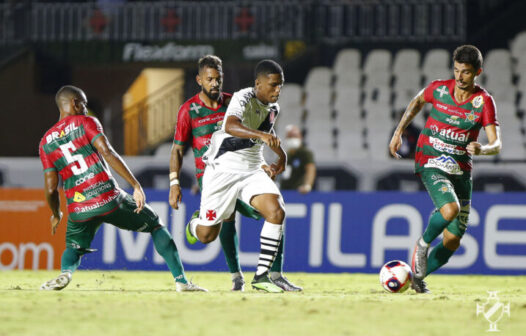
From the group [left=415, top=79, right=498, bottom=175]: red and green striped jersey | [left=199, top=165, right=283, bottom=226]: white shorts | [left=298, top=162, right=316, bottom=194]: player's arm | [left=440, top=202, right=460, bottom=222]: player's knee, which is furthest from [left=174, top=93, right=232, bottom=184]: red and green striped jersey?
[left=298, top=162, right=316, bottom=194]: player's arm

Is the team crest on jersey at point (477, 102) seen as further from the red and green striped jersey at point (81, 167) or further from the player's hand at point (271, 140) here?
the red and green striped jersey at point (81, 167)

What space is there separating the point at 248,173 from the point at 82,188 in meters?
1.45

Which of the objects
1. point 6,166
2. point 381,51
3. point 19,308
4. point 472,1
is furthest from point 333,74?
point 19,308

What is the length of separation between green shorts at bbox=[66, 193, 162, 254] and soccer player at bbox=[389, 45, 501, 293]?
7.39ft

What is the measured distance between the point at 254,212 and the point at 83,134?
65.2 inches

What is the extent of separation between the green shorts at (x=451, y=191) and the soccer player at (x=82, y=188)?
7.53 ft

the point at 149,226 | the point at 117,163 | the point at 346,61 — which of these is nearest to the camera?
the point at 117,163

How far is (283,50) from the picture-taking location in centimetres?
1805

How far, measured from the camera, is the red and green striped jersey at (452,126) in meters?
7.50

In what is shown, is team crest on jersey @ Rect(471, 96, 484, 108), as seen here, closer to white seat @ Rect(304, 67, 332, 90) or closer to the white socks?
the white socks

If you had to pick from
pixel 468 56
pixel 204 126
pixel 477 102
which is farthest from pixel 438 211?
pixel 204 126

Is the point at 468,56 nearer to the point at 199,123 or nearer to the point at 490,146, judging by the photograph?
the point at 490,146

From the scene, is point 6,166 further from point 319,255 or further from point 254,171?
point 254,171

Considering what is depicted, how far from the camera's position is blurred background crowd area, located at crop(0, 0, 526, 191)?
692 inches
